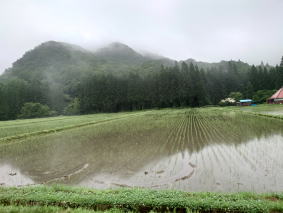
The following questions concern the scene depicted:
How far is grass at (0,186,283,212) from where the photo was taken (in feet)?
11.6

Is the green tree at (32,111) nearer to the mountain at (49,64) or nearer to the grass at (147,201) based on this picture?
the mountain at (49,64)

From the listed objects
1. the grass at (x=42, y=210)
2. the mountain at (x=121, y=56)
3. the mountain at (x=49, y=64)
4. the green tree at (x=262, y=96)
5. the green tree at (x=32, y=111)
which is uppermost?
the mountain at (x=121, y=56)

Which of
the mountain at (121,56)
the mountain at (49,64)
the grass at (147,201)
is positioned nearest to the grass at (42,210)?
the grass at (147,201)

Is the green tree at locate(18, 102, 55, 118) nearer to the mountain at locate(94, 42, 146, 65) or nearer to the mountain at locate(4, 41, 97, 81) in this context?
the mountain at locate(4, 41, 97, 81)

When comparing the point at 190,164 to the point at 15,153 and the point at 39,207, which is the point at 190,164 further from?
the point at 15,153

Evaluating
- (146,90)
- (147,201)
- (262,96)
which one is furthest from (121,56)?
(147,201)

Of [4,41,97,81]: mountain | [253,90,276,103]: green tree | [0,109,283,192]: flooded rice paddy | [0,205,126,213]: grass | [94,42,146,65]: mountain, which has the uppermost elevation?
[94,42,146,65]: mountain

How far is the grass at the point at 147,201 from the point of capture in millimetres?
3535

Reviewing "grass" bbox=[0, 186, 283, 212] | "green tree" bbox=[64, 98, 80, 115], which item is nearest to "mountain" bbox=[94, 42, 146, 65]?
"green tree" bbox=[64, 98, 80, 115]

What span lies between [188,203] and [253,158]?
4.77 meters

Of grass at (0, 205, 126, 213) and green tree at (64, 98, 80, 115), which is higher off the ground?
green tree at (64, 98, 80, 115)

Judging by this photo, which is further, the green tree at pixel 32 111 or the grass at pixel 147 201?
the green tree at pixel 32 111

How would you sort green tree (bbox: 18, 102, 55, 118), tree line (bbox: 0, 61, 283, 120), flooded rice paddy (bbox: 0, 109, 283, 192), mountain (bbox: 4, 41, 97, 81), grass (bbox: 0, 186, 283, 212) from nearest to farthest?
1. grass (bbox: 0, 186, 283, 212)
2. flooded rice paddy (bbox: 0, 109, 283, 192)
3. green tree (bbox: 18, 102, 55, 118)
4. tree line (bbox: 0, 61, 283, 120)
5. mountain (bbox: 4, 41, 97, 81)

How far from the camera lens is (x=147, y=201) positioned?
383 centimetres
